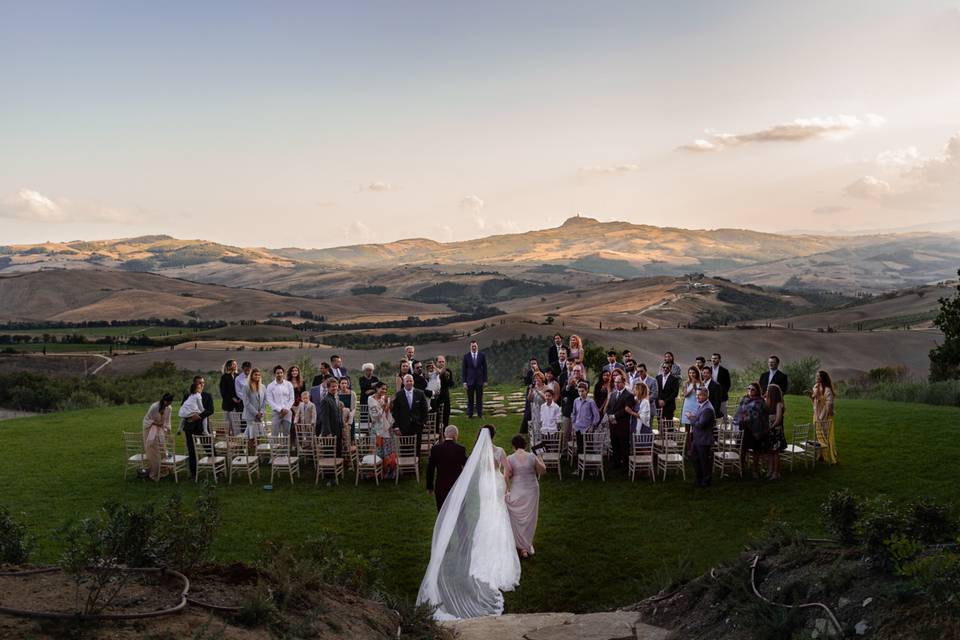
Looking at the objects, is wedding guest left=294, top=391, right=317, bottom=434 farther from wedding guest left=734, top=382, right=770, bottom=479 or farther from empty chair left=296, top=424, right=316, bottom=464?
wedding guest left=734, top=382, right=770, bottom=479

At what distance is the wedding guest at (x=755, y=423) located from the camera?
11.5 m

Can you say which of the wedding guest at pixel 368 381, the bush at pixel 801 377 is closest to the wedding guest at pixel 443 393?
the wedding guest at pixel 368 381

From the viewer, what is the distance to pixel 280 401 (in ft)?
43.5

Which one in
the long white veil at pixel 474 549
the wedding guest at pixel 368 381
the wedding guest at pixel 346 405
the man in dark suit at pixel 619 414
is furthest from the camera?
the wedding guest at pixel 368 381

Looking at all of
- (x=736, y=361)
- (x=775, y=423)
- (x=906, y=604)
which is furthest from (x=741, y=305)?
(x=906, y=604)

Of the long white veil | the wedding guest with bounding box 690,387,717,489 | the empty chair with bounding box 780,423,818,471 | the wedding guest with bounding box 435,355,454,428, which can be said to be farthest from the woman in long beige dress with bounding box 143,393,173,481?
the empty chair with bounding box 780,423,818,471

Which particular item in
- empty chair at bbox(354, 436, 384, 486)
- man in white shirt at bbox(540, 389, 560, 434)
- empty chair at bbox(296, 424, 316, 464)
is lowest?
empty chair at bbox(354, 436, 384, 486)

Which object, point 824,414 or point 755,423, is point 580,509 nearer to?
point 755,423

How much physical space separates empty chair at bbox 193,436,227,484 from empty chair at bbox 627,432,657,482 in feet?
23.8

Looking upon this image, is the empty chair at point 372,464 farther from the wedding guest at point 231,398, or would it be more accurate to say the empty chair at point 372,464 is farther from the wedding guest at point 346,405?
the wedding guest at point 231,398

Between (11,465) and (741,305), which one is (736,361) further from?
(741,305)

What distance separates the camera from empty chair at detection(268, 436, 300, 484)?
12508 mm

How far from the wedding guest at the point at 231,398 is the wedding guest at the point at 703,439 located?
28.6 feet

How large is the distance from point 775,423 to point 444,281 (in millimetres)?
178489
